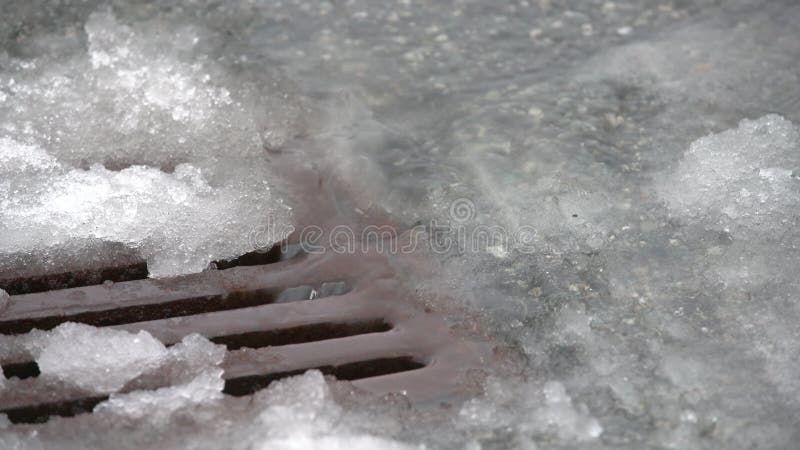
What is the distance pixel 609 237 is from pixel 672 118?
1.53 feet

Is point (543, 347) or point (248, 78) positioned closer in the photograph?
point (543, 347)

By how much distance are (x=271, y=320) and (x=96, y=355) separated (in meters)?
0.34

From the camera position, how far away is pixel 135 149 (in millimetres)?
2037

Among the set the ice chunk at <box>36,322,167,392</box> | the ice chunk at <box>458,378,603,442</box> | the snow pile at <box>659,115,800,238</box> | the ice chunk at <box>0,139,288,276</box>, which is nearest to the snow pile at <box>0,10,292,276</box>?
the ice chunk at <box>0,139,288,276</box>

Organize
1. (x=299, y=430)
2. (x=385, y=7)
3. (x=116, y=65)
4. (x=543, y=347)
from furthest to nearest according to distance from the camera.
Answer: (x=385, y=7) → (x=116, y=65) → (x=543, y=347) → (x=299, y=430)

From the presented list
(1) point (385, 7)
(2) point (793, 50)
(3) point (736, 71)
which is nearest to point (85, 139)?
(1) point (385, 7)

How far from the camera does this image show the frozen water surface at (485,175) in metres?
1.58

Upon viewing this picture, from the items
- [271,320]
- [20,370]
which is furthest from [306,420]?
[20,370]

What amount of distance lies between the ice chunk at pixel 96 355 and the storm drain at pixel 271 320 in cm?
3

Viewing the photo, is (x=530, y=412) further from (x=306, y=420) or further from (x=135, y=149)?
(x=135, y=149)

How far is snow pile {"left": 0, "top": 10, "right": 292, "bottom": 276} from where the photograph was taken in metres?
1.87

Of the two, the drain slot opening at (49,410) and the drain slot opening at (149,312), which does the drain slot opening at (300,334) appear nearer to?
the drain slot opening at (149,312)

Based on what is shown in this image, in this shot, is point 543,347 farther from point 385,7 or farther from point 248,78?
point 385,7

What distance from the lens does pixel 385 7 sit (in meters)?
2.48
